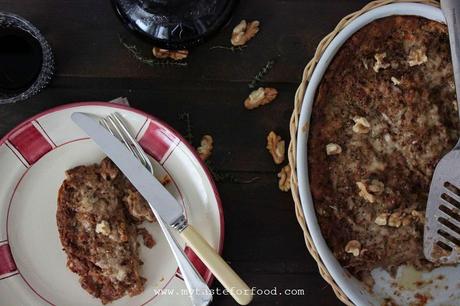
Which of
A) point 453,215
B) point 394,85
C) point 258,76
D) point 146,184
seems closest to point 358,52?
point 394,85

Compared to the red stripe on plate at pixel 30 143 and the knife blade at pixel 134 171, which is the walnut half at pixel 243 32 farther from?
the red stripe on plate at pixel 30 143

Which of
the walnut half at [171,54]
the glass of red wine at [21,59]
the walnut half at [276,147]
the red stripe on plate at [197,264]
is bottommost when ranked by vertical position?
the red stripe on plate at [197,264]

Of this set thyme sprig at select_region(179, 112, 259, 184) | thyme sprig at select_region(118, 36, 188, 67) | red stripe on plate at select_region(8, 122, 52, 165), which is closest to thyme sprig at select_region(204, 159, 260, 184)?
thyme sprig at select_region(179, 112, 259, 184)

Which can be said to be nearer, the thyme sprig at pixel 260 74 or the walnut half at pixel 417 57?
the walnut half at pixel 417 57

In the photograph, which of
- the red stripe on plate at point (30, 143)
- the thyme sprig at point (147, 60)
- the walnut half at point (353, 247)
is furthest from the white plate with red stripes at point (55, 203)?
the walnut half at point (353, 247)

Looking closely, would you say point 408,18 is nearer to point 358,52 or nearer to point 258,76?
point 358,52

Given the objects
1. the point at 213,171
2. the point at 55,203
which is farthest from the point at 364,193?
the point at 55,203
